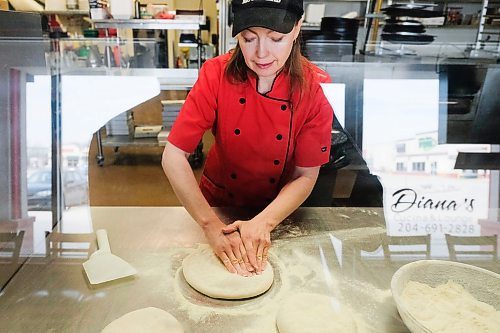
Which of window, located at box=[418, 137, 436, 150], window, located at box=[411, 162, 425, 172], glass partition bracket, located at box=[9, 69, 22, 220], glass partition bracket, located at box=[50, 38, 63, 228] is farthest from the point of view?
window, located at box=[418, 137, 436, 150]

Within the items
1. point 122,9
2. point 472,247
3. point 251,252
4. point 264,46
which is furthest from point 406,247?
point 122,9

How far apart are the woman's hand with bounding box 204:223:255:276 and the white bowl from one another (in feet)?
1.13

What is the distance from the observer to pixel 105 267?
3.49 feet

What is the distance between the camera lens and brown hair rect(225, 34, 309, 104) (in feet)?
4.38

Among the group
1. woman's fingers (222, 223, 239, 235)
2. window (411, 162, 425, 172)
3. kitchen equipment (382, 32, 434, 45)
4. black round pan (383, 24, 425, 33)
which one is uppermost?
black round pan (383, 24, 425, 33)

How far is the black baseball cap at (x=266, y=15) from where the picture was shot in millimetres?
1090

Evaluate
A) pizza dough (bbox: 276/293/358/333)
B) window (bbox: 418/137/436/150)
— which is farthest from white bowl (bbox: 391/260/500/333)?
window (bbox: 418/137/436/150)

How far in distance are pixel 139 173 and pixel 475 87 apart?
9.08 ft

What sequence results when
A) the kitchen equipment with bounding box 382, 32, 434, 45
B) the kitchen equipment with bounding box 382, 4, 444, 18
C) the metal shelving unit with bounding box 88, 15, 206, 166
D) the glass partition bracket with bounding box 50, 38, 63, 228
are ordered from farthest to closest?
the metal shelving unit with bounding box 88, 15, 206, 166 < the kitchen equipment with bounding box 382, 32, 434, 45 < the kitchen equipment with bounding box 382, 4, 444, 18 < the glass partition bracket with bounding box 50, 38, 63, 228

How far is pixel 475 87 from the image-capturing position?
2316 millimetres

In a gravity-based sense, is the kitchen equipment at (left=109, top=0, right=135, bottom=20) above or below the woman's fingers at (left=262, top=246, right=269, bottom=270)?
above

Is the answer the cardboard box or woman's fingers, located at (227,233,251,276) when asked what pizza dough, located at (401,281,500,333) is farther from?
the cardboard box

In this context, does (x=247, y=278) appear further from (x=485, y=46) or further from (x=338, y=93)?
(x=485, y=46)

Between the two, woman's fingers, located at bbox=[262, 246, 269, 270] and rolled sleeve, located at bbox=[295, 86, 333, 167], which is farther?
rolled sleeve, located at bbox=[295, 86, 333, 167]
